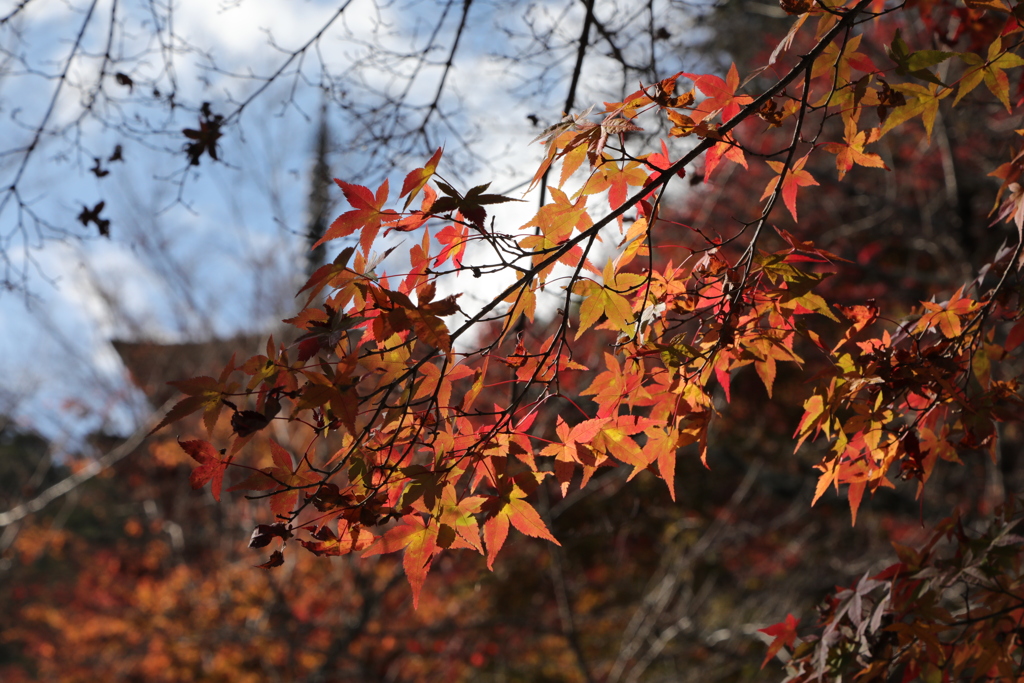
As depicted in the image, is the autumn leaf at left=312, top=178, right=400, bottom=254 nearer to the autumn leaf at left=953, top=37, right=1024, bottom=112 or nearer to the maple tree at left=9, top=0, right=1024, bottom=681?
the maple tree at left=9, top=0, right=1024, bottom=681

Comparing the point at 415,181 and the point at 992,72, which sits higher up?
the point at 415,181

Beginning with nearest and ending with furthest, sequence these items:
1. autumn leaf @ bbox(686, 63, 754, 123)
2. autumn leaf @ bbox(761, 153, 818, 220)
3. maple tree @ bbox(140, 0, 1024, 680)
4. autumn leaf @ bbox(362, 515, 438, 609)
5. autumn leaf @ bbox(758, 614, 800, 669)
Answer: maple tree @ bbox(140, 0, 1024, 680) → autumn leaf @ bbox(362, 515, 438, 609) → autumn leaf @ bbox(686, 63, 754, 123) → autumn leaf @ bbox(761, 153, 818, 220) → autumn leaf @ bbox(758, 614, 800, 669)

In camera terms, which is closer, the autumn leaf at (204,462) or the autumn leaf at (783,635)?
the autumn leaf at (204,462)

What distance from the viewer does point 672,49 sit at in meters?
2.98

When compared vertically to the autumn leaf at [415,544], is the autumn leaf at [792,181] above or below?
above

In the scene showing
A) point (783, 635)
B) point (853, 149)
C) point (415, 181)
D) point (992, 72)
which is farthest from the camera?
point (783, 635)

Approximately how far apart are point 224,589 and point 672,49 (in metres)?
6.77

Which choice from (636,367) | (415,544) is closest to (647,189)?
(636,367)

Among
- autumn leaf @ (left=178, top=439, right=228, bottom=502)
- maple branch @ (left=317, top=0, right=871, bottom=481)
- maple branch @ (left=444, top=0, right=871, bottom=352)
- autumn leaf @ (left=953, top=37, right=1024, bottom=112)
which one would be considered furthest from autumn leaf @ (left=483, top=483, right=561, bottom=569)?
autumn leaf @ (left=953, top=37, right=1024, bottom=112)

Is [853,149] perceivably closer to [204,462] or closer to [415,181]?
[415,181]

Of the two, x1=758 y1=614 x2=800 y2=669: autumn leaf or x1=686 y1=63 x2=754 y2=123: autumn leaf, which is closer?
x1=686 y1=63 x2=754 y2=123: autumn leaf

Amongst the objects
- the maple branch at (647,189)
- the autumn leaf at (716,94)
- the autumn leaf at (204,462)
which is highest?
the autumn leaf at (716,94)

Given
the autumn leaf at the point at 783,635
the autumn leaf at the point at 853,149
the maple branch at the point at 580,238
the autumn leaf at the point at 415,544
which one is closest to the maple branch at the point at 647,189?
the maple branch at the point at 580,238

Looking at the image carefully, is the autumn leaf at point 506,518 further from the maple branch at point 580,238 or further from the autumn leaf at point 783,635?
the autumn leaf at point 783,635
